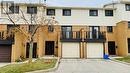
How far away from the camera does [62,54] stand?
30719 mm

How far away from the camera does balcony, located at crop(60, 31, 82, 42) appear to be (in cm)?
3064

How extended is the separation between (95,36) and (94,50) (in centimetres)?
208

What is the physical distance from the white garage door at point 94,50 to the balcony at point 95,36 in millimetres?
650

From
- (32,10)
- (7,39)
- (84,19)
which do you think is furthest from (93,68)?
(84,19)

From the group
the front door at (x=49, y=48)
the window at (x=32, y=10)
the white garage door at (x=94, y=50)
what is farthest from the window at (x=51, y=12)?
the white garage door at (x=94, y=50)

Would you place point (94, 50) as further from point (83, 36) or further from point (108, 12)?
point (108, 12)

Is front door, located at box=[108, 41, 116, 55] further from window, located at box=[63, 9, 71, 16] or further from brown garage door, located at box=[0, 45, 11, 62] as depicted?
brown garage door, located at box=[0, 45, 11, 62]

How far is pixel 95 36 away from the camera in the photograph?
3150cm

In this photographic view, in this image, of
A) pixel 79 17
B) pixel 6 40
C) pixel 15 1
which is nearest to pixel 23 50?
pixel 6 40

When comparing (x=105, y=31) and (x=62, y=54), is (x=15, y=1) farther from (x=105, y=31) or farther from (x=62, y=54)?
(x=105, y=31)

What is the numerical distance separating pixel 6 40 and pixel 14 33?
4.18ft

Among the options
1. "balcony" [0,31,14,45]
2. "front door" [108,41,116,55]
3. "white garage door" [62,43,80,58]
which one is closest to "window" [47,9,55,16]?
"white garage door" [62,43,80,58]

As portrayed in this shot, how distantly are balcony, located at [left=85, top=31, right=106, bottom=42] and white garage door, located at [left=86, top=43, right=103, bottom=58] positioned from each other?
2.13 ft

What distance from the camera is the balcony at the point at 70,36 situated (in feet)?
101
